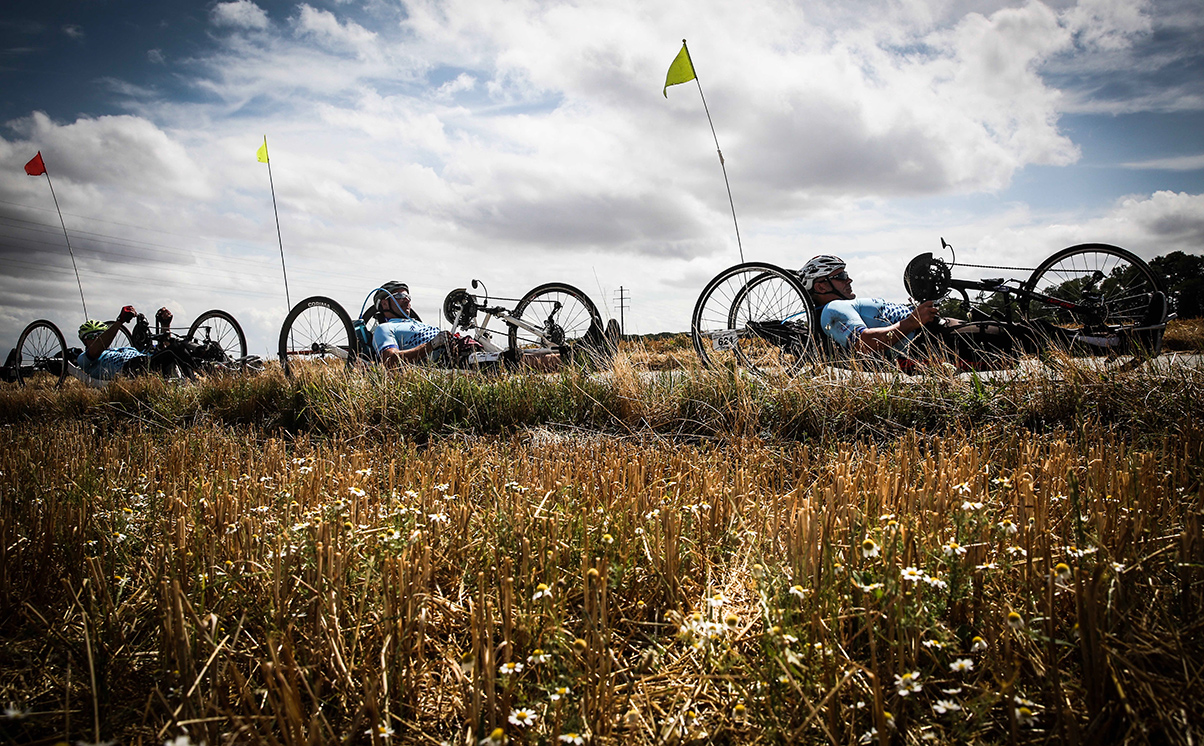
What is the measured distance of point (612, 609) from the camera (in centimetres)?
182

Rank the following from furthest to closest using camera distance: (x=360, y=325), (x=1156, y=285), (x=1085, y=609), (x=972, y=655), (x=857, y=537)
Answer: (x=360, y=325)
(x=1156, y=285)
(x=857, y=537)
(x=972, y=655)
(x=1085, y=609)

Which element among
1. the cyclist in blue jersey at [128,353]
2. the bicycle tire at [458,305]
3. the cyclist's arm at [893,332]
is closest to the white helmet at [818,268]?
the cyclist's arm at [893,332]

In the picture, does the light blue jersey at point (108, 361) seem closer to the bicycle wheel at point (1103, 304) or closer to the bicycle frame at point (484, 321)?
the bicycle frame at point (484, 321)

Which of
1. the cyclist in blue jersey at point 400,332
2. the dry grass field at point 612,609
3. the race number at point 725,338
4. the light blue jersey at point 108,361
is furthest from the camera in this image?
the light blue jersey at point 108,361

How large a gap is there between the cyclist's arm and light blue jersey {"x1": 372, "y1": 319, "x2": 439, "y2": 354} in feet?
21.0

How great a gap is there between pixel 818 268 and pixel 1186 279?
17.5m

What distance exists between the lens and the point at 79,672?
168 cm

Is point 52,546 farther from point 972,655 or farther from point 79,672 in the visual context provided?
point 972,655

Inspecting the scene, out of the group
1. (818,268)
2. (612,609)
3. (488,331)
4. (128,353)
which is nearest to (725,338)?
(818,268)

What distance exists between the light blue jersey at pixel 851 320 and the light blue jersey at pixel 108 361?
13.0 meters

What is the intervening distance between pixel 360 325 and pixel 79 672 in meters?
8.75

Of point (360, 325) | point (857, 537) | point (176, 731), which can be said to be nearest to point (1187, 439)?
point (857, 537)

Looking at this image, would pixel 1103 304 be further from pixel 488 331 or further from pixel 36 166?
pixel 36 166

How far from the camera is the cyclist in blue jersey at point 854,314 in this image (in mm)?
6461
